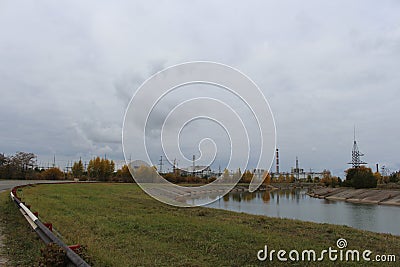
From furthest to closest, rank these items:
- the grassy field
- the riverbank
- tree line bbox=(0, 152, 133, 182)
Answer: tree line bbox=(0, 152, 133, 182)
the riverbank
the grassy field

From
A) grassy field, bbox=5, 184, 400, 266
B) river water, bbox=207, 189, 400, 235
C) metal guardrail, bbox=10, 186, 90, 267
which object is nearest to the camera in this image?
metal guardrail, bbox=10, 186, 90, 267

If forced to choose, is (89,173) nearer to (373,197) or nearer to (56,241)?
(373,197)

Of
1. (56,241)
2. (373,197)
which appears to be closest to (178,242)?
(56,241)

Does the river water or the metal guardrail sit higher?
the metal guardrail

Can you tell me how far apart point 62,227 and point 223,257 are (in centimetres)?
543

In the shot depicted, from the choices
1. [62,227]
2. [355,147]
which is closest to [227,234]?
[62,227]

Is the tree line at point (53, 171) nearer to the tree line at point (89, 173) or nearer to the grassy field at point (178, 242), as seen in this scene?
the tree line at point (89, 173)

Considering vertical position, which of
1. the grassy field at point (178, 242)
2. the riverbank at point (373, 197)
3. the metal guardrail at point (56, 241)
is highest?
the metal guardrail at point (56, 241)

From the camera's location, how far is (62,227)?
9930 millimetres

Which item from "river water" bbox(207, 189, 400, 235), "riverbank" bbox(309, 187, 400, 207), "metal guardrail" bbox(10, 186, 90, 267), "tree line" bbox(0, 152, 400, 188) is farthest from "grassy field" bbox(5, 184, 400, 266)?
"tree line" bbox(0, 152, 400, 188)

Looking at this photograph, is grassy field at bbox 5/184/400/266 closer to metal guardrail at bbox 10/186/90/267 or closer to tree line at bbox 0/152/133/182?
metal guardrail at bbox 10/186/90/267

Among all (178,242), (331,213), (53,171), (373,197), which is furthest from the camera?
(53,171)

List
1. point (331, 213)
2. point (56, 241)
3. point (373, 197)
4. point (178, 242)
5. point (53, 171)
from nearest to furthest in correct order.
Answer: point (56, 241) < point (178, 242) < point (331, 213) < point (373, 197) < point (53, 171)

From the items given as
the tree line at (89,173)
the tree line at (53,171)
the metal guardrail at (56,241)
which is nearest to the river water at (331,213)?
the metal guardrail at (56,241)
